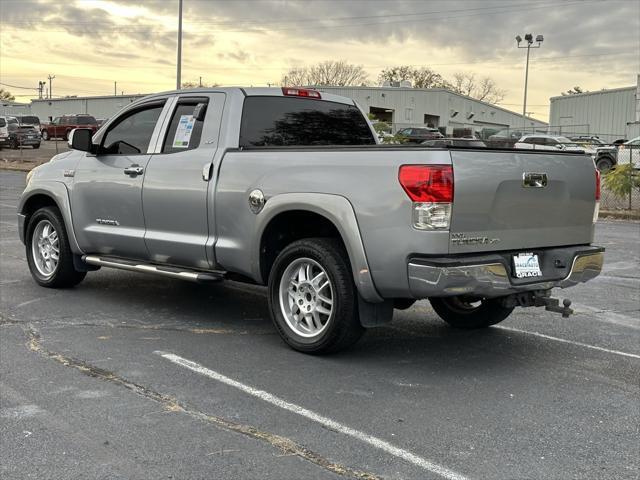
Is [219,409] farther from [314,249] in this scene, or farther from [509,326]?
[509,326]

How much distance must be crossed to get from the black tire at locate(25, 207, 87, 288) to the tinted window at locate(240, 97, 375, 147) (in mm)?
2499

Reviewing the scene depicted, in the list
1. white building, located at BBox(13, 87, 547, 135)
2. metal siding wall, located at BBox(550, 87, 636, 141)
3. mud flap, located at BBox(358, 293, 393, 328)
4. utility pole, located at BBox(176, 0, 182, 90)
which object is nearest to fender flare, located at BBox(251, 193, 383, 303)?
mud flap, located at BBox(358, 293, 393, 328)

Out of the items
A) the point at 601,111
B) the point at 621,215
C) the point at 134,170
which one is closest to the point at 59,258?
the point at 134,170

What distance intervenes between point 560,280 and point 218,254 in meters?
2.61

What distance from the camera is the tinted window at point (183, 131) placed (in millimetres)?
6027

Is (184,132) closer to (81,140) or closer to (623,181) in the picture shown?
(81,140)

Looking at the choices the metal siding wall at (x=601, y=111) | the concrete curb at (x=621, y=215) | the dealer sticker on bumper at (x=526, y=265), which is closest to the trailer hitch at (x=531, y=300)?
the dealer sticker on bumper at (x=526, y=265)

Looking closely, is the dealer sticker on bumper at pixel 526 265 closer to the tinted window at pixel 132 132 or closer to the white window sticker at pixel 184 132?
the white window sticker at pixel 184 132

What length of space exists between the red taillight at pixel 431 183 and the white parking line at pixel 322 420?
4.81 feet

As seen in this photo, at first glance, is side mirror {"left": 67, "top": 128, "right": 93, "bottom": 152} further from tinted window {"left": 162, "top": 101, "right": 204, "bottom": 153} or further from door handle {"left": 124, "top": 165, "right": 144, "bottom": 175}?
tinted window {"left": 162, "top": 101, "right": 204, "bottom": 153}

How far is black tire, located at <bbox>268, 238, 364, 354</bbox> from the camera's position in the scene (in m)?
4.92

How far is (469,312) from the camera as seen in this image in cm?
613

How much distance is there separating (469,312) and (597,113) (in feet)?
189

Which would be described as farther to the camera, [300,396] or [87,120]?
[87,120]
